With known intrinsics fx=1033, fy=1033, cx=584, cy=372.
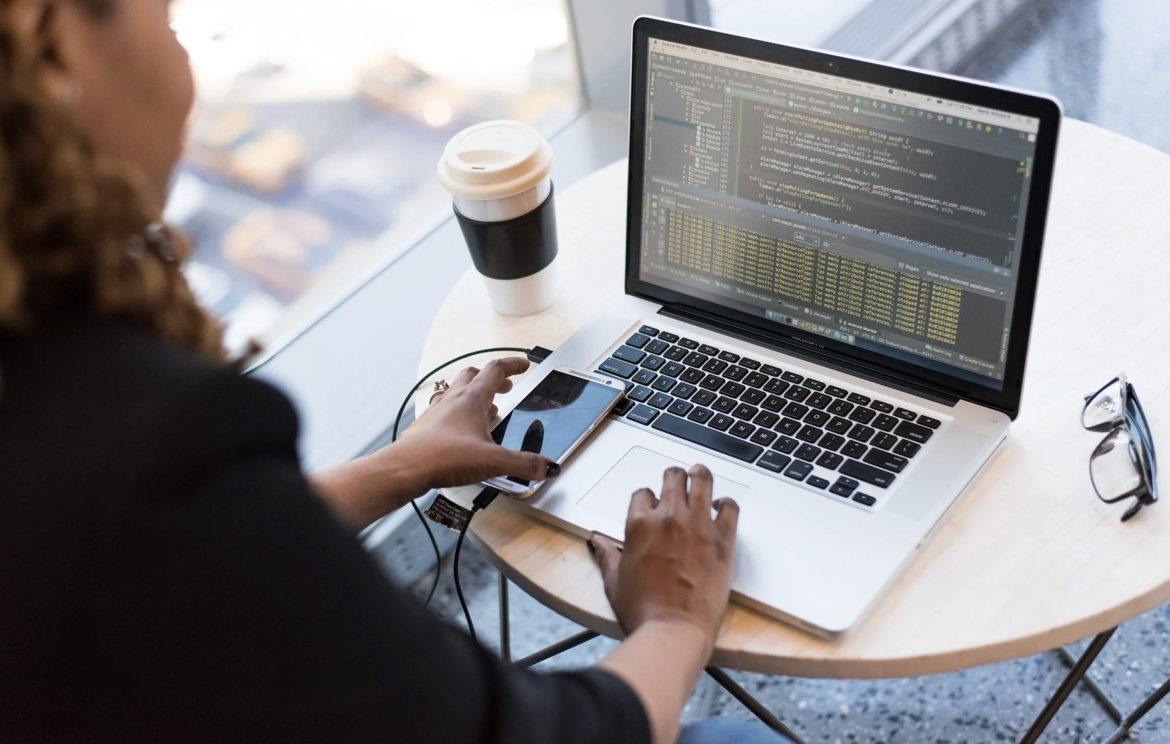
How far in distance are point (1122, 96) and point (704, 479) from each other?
2.23 metres

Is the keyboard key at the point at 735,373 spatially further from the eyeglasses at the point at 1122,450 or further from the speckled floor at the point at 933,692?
→ the speckled floor at the point at 933,692

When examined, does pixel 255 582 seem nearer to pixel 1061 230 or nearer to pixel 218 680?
pixel 218 680

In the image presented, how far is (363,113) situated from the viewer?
6.57 feet

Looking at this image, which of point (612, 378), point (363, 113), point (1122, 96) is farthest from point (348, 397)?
point (1122, 96)

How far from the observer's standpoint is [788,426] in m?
0.98

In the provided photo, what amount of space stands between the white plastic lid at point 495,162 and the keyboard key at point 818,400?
0.38 meters

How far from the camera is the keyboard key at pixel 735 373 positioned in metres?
1.04

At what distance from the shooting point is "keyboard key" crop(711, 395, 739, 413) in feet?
3.33

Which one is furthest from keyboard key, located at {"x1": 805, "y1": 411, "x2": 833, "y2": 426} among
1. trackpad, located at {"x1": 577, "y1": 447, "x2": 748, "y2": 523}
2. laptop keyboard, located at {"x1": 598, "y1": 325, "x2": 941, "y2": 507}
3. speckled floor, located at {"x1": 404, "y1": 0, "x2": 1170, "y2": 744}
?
speckled floor, located at {"x1": 404, "y1": 0, "x2": 1170, "y2": 744}

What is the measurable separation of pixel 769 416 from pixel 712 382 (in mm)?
75

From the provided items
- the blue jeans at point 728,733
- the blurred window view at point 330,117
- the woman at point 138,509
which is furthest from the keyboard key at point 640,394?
the blurred window view at point 330,117

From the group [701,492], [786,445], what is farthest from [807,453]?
[701,492]

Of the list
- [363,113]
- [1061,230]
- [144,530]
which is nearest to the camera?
[144,530]

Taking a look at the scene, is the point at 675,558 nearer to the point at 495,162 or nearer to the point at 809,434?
the point at 809,434
